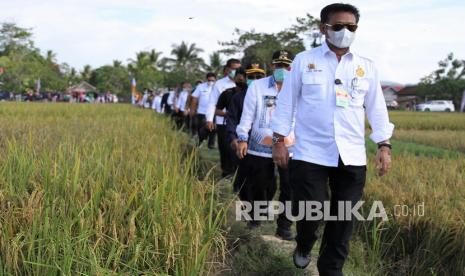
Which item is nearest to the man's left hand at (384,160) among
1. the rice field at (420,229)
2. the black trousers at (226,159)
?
the rice field at (420,229)

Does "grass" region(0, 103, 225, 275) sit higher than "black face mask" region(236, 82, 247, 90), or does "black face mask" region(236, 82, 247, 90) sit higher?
"black face mask" region(236, 82, 247, 90)

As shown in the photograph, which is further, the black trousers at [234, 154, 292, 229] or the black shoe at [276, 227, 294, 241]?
the black trousers at [234, 154, 292, 229]

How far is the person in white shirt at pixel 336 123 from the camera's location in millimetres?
3035

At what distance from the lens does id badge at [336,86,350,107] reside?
302cm

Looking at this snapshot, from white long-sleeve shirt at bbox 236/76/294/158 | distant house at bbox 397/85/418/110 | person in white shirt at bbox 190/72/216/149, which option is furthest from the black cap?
distant house at bbox 397/85/418/110

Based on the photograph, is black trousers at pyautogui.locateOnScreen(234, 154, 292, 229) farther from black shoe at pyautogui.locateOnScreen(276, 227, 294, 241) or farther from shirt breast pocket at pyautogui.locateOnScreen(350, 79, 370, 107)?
shirt breast pocket at pyautogui.locateOnScreen(350, 79, 370, 107)

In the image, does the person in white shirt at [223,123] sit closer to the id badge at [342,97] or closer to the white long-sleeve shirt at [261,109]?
the white long-sleeve shirt at [261,109]

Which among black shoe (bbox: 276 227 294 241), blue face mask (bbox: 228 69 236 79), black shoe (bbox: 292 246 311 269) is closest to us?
black shoe (bbox: 292 246 311 269)

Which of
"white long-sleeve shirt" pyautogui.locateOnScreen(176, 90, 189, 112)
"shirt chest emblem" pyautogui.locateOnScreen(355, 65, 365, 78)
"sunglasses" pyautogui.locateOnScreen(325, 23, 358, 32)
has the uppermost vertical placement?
"sunglasses" pyautogui.locateOnScreen(325, 23, 358, 32)

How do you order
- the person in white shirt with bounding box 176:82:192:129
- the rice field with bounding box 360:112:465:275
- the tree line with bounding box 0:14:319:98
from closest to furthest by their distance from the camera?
the rice field with bounding box 360:112:465:275
the person in white shirt with bounding box 176:82:192:129
the tree line with bounding box 0:14:319:98

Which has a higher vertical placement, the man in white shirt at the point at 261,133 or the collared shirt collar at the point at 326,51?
the collared shirt collar at the point at 326,51

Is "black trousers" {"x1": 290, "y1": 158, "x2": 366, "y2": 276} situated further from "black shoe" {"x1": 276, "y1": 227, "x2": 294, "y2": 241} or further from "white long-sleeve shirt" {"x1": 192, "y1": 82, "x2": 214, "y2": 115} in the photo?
"white long-sleeve shirt" {"x1": 192, "y1": 82, "x2": 214, "y2": 115}

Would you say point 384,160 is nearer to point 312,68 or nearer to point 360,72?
point 360,72

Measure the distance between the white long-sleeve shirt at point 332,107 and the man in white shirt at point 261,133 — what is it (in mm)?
1227
